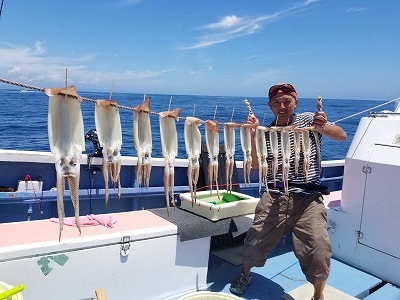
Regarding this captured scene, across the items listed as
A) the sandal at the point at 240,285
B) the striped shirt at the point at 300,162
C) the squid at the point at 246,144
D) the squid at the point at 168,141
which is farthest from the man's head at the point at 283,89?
the sandal at the point at 240,285

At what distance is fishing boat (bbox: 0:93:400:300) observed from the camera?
3.96m

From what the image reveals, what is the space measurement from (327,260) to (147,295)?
8.02 feet

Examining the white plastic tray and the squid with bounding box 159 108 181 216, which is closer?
the squid with bounding box 159 108 181 216

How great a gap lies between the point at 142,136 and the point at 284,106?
2244mm

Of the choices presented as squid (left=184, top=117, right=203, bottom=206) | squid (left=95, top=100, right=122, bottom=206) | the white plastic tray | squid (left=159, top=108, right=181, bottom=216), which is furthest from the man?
squid (left=95, top=100, right=122, bottom=206)

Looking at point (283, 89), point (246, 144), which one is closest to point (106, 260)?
point (246, 144)

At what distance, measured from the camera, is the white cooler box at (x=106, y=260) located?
3.74m

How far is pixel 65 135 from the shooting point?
3016mm

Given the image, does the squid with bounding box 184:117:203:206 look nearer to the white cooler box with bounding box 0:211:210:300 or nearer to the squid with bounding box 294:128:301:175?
the white cooler box with bounding box 0:211:210:300

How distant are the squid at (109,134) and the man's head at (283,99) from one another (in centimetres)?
A: 245

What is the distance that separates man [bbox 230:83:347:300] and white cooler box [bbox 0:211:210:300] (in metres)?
0.83

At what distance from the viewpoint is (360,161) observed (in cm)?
563

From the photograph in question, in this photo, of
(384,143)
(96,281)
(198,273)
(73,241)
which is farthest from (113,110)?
→ (384,143)

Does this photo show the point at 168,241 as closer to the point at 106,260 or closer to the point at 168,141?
the point at 106,260
